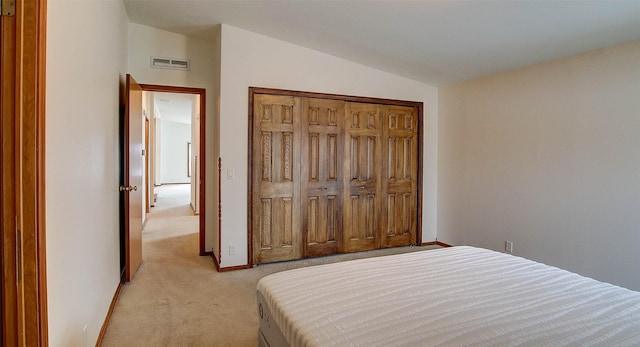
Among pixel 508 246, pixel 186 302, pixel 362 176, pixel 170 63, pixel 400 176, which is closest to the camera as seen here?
pixel 186 302

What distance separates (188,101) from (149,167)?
196cm

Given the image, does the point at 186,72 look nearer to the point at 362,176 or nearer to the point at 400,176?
the point at 362,176

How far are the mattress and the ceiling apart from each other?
1804 millimetres

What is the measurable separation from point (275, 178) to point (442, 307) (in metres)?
2.54

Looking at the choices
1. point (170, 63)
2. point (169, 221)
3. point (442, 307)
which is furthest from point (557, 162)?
point (169, 221)

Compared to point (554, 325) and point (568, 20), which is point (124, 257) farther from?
point (568, 20)

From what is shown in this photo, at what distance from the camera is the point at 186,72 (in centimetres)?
386

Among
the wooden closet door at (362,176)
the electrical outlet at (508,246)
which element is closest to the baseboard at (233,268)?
the wooden closet door at (362,176)

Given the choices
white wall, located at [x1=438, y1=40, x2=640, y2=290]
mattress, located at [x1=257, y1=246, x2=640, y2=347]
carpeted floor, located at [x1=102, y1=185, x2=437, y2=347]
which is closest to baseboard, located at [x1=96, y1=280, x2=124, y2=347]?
carpeted floor, located at [x1=102, y1=185, x2=437, y2=347]

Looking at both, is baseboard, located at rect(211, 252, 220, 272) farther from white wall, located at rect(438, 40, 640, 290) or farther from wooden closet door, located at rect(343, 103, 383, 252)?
white wall, located at rect(438, 40, 640, 290)

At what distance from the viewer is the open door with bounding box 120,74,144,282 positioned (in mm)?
2938

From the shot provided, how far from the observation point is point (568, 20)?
236cm

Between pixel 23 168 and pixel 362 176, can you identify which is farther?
pixel 362 176

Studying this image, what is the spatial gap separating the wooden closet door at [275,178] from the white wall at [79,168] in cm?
136
